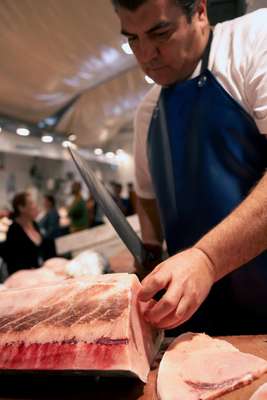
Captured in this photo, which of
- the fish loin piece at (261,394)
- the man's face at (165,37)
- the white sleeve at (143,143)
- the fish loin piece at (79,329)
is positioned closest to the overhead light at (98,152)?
the white sleeve at (143,143)

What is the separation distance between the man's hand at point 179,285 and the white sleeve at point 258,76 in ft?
1.54

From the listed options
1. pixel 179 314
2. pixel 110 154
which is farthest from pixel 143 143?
pixel 110 154

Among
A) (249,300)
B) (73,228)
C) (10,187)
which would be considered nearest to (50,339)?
(249,300)

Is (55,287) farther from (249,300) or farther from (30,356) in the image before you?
(249,300)

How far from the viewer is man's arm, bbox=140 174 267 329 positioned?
997mm

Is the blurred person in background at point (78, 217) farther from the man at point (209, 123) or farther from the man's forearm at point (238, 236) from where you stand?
the man's forearm at point (238, 236)

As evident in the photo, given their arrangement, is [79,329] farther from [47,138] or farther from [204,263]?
[47,138]

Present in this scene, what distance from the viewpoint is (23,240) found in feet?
13.4

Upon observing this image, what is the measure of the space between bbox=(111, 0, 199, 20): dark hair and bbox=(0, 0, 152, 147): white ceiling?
194 cm

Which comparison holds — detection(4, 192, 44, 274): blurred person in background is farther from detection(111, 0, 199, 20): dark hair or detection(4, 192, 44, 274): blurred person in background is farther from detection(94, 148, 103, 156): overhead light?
detection(94, 148, 103, 156): overhead light

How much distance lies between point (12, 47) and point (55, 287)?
3.23m

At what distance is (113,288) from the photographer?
3.69ft

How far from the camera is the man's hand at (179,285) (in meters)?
0.99

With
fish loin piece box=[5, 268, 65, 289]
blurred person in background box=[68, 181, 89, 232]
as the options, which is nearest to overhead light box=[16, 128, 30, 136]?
blurred person in background box=[68, 181, 89, 232]
